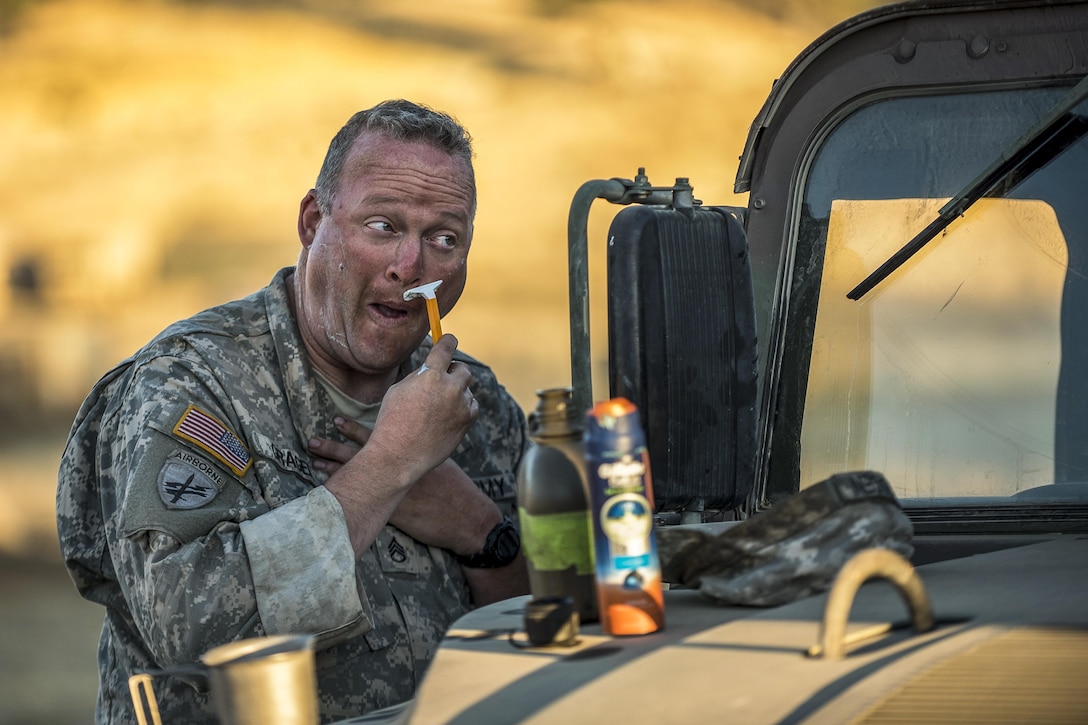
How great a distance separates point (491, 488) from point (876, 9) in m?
1.34

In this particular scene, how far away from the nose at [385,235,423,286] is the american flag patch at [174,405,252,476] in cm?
49

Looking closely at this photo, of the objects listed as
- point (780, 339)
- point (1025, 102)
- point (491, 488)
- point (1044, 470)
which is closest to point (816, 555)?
point (1044, 470)

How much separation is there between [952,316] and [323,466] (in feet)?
4.23

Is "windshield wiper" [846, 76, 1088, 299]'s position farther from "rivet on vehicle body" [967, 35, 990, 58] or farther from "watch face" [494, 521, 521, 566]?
"watch face" [494, 521, 521, 566]

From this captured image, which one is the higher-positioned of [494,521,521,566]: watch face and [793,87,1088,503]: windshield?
[793,87,1088,503]: windshield

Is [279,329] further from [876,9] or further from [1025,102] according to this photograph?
[1025,102]

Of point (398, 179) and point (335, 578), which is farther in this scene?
point (398, 179)

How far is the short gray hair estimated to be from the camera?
2957 millimetres

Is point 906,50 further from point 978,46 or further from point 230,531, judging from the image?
point 230,531

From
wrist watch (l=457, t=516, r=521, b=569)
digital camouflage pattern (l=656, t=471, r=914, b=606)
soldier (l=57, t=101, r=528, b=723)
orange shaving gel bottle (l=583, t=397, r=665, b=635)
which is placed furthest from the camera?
wrist watch (l=457, t=516, r=521, b=569)

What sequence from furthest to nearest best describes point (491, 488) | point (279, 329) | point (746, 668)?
1. point (491, 488)
2. point (279, 329)
3. point (746, 668)

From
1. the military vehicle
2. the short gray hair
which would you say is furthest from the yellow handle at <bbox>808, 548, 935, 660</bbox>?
the short gray hair

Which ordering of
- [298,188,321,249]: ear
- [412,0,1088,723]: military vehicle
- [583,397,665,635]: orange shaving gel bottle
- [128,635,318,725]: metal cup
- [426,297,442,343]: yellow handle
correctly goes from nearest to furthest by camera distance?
1. [128,635,318,725]: metal cup
2. [412,0,1088,723]: military vehicle
3. [583,397,665,635]: orange shaving gel bottle
4. [426,297,442,343]: yellow handle
5. [298,188,321,249]: ear

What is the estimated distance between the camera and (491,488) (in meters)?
3.09
